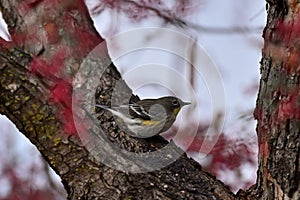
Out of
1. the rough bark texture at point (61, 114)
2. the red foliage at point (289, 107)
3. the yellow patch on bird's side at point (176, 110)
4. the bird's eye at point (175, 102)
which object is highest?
the bird's eye at point (175, 102)

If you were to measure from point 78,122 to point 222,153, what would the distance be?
102cm

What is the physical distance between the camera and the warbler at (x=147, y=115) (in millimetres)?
2322

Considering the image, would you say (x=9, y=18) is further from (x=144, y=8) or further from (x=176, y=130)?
(x=176, y=130)

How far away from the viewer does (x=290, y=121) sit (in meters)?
1.69

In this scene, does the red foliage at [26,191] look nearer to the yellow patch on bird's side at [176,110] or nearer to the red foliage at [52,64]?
the yellow patch on bird's side at [176,110]

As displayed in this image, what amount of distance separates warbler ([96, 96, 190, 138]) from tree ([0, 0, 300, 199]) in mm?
77

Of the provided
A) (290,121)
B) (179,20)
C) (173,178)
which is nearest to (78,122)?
(173,178)

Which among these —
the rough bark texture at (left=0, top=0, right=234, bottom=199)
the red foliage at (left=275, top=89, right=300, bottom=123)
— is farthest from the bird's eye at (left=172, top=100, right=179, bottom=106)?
the red foliage at (left=275, top=89, right=300, bottom=123)

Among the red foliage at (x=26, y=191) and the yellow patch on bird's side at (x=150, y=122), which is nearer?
the yellow patch on bird's side at (x=150, y=122)

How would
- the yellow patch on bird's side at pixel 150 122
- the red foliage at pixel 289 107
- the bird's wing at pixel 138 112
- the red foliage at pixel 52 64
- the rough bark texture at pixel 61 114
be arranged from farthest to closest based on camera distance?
the yellow patch on bird's side at pixel 150 122 → the bird's wing at pixel 138 112 → the red foliage at pixel 52 64 → the rough bark texture at pixel 61 114 → the red foliage at pixel 289 107

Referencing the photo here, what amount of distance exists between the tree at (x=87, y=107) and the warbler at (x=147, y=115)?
77 millimetres

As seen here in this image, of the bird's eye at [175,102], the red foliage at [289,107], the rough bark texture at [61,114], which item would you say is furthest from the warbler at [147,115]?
the red foliage at [289,107]

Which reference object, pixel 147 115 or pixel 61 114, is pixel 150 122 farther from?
pixel 61 114

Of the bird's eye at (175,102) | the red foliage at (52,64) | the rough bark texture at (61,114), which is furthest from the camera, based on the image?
the bird's eye at (175,102)
